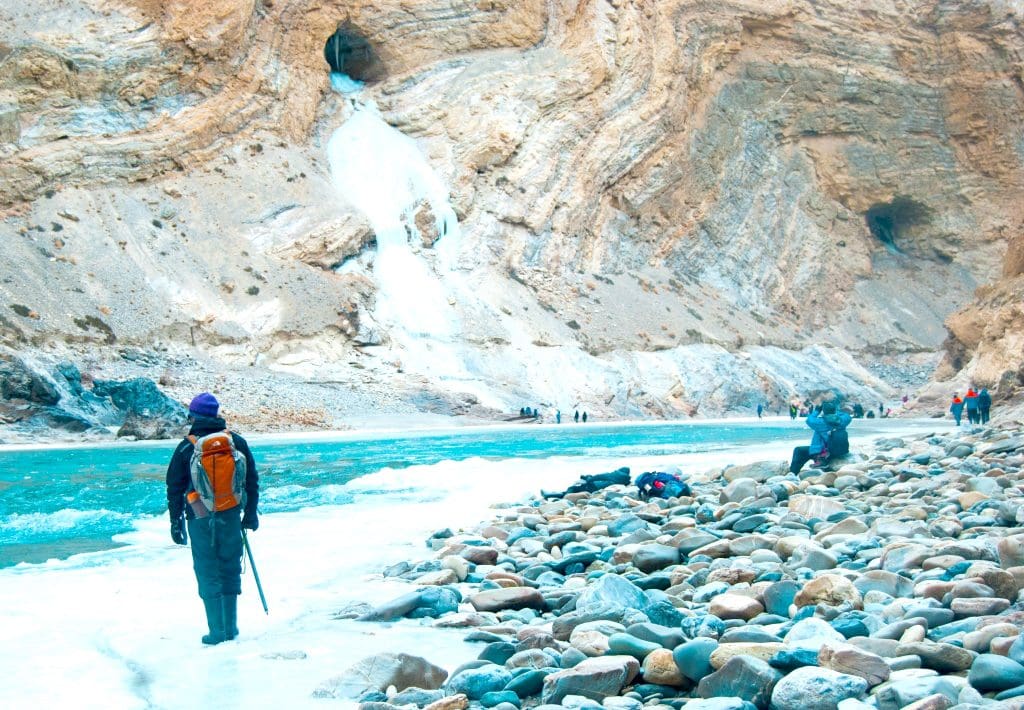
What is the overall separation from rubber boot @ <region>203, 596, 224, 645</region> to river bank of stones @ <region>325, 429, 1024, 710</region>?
81 cm

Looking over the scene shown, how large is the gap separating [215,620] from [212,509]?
0.63 metres

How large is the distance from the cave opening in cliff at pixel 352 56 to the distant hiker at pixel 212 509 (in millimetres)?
48524

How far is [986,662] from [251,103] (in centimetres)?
4609

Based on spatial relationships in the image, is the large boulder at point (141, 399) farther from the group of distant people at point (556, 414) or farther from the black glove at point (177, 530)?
the black glove at point (177, 530)

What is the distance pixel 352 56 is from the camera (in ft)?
174

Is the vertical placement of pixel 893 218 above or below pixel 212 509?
above

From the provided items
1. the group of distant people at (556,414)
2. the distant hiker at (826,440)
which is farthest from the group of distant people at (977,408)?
the group of distant people at (556,414)

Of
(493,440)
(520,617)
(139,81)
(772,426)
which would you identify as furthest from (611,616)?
(139,81)

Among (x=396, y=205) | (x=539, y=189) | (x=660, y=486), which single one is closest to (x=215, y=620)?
(x=660, y=486)

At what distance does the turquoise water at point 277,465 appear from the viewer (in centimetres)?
1141

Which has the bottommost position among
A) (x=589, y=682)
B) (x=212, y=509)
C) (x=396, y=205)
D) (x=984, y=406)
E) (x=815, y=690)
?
(x=589, y=682)

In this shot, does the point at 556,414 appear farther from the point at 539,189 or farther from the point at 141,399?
the point at 141,399

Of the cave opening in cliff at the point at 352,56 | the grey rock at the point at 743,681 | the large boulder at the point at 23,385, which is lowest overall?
the grey rock at the point at 743,681

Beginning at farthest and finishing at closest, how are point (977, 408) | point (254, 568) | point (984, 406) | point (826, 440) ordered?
1. point (977, 408)
2. point (984, 406)
3. point (826, 440)
4. point (254, 568)
